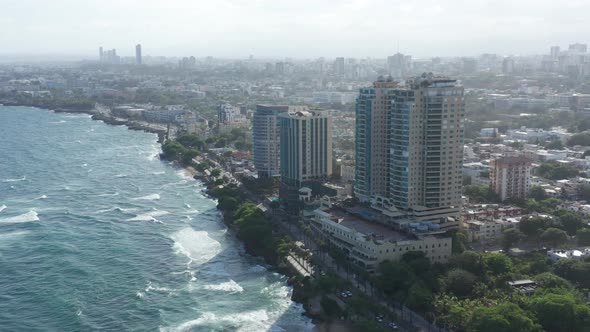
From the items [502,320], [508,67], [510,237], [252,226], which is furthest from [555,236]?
[508,67]

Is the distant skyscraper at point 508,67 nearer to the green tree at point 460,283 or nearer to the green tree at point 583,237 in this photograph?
the green tree at point 583,237

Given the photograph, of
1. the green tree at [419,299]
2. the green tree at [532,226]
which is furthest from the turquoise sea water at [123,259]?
the green tree at [532,226]

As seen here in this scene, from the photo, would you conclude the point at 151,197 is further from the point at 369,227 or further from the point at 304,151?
the point at 369,227

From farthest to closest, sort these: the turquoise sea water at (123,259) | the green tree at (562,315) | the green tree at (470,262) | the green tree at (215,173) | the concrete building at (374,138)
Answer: the green tree at (215,173) < the concrete building at (374,138) < the green tree at (470,262) < the turquoise sea water at (123,259) < the green tree at (562,315)

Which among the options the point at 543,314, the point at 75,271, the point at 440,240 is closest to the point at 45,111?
the point at 75,271

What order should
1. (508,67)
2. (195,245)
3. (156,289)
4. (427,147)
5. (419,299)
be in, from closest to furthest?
(419,299), (156,289), (427,147), (195,245), (508,67)
